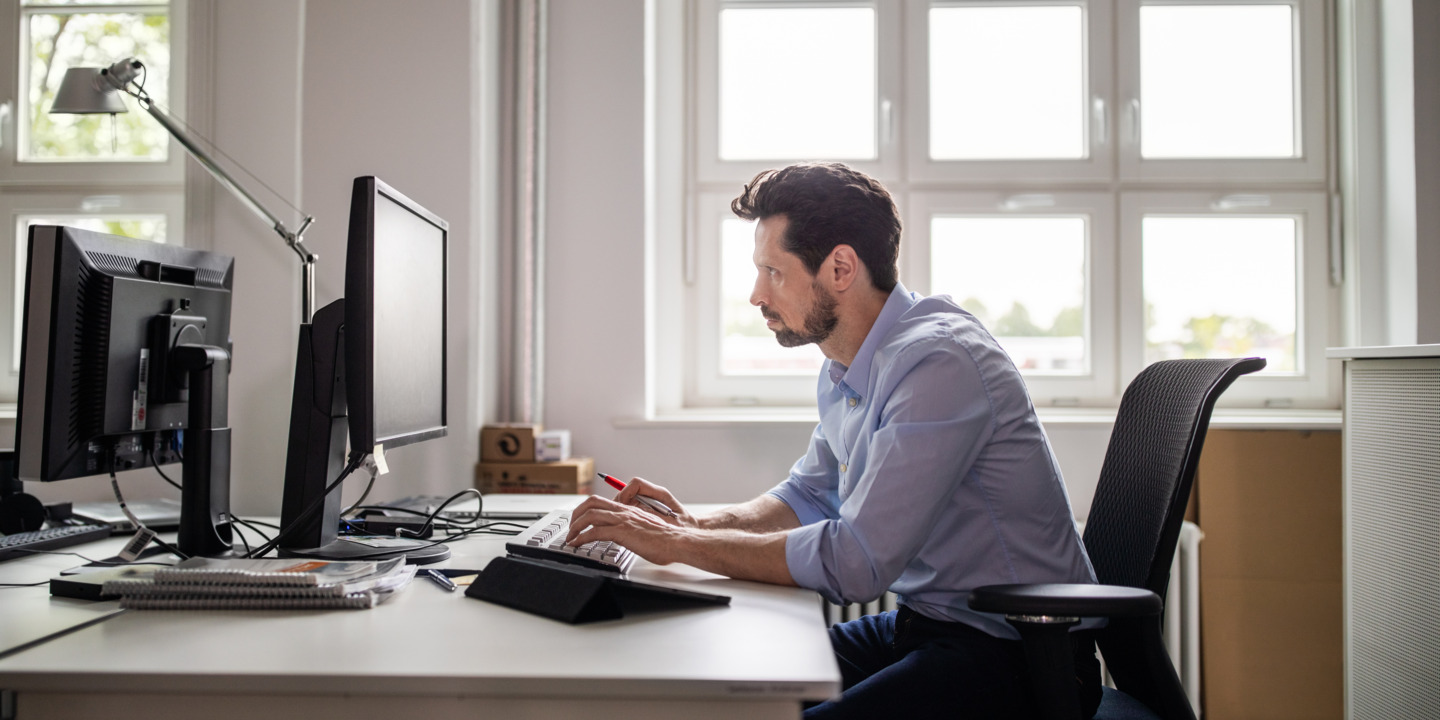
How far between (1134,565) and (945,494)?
31cm

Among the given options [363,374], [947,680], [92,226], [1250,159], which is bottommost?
[947,680]

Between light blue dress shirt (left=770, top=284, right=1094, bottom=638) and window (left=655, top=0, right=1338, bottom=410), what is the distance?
1479mm

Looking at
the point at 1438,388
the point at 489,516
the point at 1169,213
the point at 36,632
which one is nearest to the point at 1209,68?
the point at 1169,213

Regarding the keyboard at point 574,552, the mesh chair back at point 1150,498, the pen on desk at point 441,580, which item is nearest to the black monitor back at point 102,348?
the pen on desk at point 441,580

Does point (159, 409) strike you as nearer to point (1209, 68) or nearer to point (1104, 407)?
point (1104, 407)

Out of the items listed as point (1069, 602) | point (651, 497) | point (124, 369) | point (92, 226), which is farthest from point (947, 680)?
point (92, 226)

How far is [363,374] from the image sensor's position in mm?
1153

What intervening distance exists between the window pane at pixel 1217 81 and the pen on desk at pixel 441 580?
2.51 m

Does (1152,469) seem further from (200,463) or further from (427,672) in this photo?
(200,463)

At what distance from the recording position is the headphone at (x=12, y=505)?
1.46m

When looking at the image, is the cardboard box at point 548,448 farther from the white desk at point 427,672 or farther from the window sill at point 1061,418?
the white desk at point 427,672

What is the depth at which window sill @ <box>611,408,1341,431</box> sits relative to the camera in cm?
226

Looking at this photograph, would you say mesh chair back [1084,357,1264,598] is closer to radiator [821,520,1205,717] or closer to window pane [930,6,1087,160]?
radiator [821,520,1205,717]

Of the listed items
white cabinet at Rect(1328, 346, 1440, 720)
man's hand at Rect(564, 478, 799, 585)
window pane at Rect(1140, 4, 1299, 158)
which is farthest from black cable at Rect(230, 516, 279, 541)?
window pane at Rect(1140, 4, 1299, 158)
